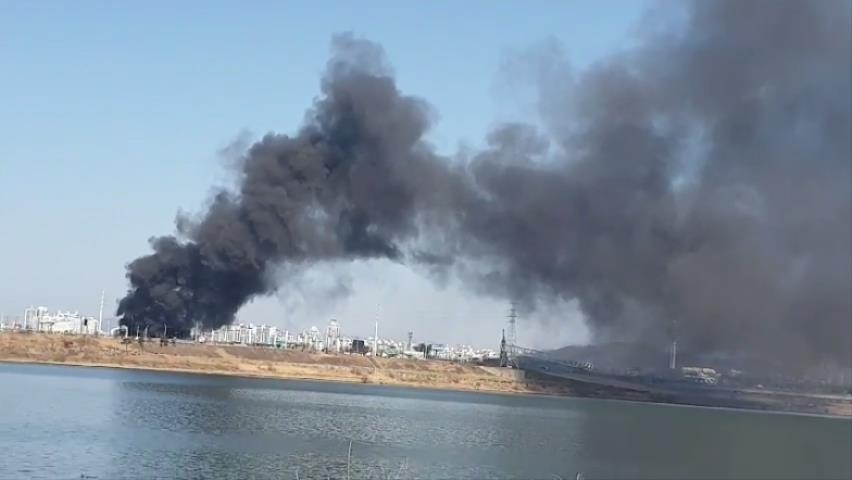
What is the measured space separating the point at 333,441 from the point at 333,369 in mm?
102865

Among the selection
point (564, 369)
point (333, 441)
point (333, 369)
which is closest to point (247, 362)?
point (333, 369)

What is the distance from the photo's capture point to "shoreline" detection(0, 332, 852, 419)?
128125 mm

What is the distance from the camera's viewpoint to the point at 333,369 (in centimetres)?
15150

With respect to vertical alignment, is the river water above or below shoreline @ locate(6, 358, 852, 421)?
above

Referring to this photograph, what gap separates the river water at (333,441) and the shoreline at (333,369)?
144 feet

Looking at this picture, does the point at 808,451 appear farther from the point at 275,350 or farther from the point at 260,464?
the point at 275,350

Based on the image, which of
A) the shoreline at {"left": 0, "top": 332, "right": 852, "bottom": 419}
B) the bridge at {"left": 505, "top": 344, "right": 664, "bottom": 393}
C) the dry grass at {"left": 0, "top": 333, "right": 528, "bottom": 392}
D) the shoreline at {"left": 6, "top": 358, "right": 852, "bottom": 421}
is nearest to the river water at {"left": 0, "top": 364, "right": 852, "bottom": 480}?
the shoreline at {"left": 6, "top": 358, "right": 852, "bottom": 421}

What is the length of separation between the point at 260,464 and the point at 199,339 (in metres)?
99.0

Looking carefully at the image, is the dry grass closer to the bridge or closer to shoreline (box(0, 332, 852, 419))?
shoreline (box(0, 332, 852, 419))

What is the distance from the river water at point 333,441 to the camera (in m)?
39.2

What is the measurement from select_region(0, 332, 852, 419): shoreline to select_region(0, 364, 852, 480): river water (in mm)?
43833

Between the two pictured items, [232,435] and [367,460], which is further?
[232,435]

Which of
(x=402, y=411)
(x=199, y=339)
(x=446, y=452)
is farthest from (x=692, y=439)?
(x=199, y=339)

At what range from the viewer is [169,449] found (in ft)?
138
